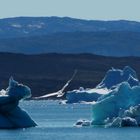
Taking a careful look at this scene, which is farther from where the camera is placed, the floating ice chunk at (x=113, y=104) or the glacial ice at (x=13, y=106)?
the floating ice chunk at (x=113, y=104)

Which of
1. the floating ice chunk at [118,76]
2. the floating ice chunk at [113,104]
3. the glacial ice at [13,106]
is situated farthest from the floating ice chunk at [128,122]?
the floating ice chunk at [118,76]

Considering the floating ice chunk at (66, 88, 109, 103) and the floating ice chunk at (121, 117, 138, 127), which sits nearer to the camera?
the floating ice chunk at (121, 117, 138, 127)

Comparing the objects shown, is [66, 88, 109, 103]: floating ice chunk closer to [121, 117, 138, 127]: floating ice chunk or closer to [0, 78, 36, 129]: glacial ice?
[121, 117, 138, 127]: floating ice chunk

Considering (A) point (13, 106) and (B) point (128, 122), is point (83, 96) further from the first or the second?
(A) point (13, 106)

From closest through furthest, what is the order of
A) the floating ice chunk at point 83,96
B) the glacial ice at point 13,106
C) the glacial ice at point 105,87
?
the glacial ice at point 13,106
the glacial ice at point 105,87
the floating ice chunk at point 83,96

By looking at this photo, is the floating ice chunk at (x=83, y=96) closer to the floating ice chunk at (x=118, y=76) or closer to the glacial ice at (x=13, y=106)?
the floating ice chunk at (x=118, y=76)

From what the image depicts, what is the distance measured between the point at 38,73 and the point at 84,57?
42.9ft

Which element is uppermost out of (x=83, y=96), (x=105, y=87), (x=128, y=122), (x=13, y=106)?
(x=13, y=106)

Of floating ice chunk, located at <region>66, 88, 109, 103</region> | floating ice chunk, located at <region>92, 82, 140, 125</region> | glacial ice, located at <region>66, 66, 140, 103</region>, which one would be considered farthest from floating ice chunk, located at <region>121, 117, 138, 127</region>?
floating ice chunk, located at <region>66, 88, 109, 103</region>

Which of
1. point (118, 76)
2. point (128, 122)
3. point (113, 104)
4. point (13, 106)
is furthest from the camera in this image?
point (118, 76)

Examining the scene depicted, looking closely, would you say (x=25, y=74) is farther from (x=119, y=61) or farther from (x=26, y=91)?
(x=26, y=91)

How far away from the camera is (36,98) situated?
12462cm

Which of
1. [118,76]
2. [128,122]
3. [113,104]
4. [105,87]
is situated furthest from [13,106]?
[105,87]

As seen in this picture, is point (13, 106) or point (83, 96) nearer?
point (13, 106)
